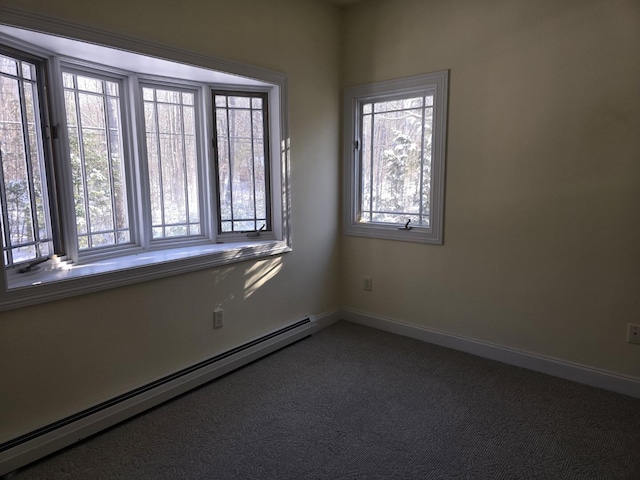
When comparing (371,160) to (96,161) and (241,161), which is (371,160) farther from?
(96,161)

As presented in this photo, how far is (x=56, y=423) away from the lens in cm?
209

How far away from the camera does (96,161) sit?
8.51 feet

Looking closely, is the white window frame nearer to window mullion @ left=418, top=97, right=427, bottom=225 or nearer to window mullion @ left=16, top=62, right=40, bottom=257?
window mullion @ left=418, top=97, right=427, bottom=225

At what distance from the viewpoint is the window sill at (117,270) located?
1.98 metres

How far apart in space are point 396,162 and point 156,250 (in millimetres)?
1981

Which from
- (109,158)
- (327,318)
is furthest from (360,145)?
(109,158)

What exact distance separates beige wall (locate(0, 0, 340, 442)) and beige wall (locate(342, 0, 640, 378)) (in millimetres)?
681

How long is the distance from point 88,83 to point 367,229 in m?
2.30

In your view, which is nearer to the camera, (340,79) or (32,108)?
(32,108)

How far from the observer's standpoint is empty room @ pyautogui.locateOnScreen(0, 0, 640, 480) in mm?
2090

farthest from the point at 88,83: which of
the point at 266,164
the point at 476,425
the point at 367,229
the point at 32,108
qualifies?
the point at 476,425

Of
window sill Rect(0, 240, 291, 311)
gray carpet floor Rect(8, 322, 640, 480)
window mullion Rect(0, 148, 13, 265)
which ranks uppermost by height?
window mullion Rect(0, 148, 13, 265)

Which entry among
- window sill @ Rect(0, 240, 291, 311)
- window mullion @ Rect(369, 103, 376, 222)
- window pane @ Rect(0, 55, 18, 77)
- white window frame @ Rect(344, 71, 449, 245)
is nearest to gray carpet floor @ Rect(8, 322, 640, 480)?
window sill @ Rect(0, 240, 291, 311)

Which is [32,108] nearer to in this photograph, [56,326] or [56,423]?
[56,326]
